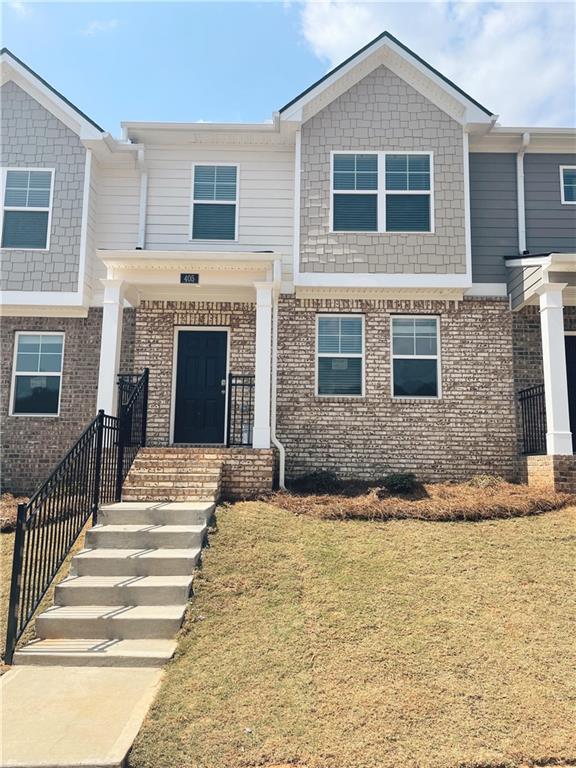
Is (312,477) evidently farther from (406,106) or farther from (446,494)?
(406,106)

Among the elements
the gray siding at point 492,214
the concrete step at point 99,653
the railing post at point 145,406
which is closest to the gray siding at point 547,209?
the gray siding at point 492,214

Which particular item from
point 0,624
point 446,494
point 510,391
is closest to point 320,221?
point 510,391

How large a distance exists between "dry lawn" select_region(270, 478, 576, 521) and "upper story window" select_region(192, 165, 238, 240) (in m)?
5.29

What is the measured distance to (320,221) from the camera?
10617mm

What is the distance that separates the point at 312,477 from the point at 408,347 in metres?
3.02

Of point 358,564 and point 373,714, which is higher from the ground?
point 358,564

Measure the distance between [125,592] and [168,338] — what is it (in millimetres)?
5872

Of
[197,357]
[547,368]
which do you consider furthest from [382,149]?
[197,357]

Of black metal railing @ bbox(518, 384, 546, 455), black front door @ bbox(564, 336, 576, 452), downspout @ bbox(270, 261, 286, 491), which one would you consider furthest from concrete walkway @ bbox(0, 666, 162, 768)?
black front door @ bbox(564, 336, 576, 452)

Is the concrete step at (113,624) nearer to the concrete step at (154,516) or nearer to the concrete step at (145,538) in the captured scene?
the concrete step at (145,538)

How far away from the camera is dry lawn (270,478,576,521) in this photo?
7.57 metres

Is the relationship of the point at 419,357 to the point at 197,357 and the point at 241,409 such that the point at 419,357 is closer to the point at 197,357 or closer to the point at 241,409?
the point at 241,409

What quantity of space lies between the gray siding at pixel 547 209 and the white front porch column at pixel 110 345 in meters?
7.54

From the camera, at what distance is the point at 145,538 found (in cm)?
646
